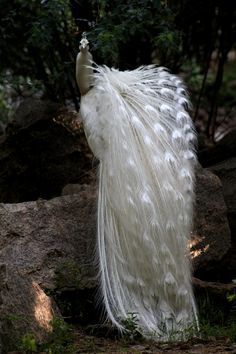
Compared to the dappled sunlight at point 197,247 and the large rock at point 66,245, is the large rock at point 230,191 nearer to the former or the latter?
the large rock at point 66,245

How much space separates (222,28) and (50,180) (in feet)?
8.94

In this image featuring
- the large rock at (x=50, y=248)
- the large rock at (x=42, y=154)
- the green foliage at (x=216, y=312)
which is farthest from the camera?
the large rock at (x=42, y=154)

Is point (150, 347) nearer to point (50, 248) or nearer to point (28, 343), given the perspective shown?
point (28, 343)

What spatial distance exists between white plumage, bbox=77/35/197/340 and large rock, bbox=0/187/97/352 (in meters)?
0.18

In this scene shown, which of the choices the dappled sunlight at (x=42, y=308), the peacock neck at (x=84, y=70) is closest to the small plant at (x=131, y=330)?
the dappled sunlight at (x=42, y=308)

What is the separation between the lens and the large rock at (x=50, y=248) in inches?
194

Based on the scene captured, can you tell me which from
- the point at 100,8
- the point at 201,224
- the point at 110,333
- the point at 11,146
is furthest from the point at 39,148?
the point at 110,333

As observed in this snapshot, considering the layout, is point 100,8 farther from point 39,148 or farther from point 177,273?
point 177,273

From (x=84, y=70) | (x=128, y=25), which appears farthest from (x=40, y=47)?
(x=84, y=70)

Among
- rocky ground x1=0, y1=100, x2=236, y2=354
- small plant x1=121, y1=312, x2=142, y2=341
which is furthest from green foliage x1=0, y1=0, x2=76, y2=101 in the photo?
small plant x1=121, y1=312, x2=142, y2=341

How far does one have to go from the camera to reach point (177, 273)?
17.7 ft

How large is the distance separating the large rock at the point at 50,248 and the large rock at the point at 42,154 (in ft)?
3.56

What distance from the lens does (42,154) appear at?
271 inches

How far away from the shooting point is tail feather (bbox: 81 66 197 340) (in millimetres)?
5324
